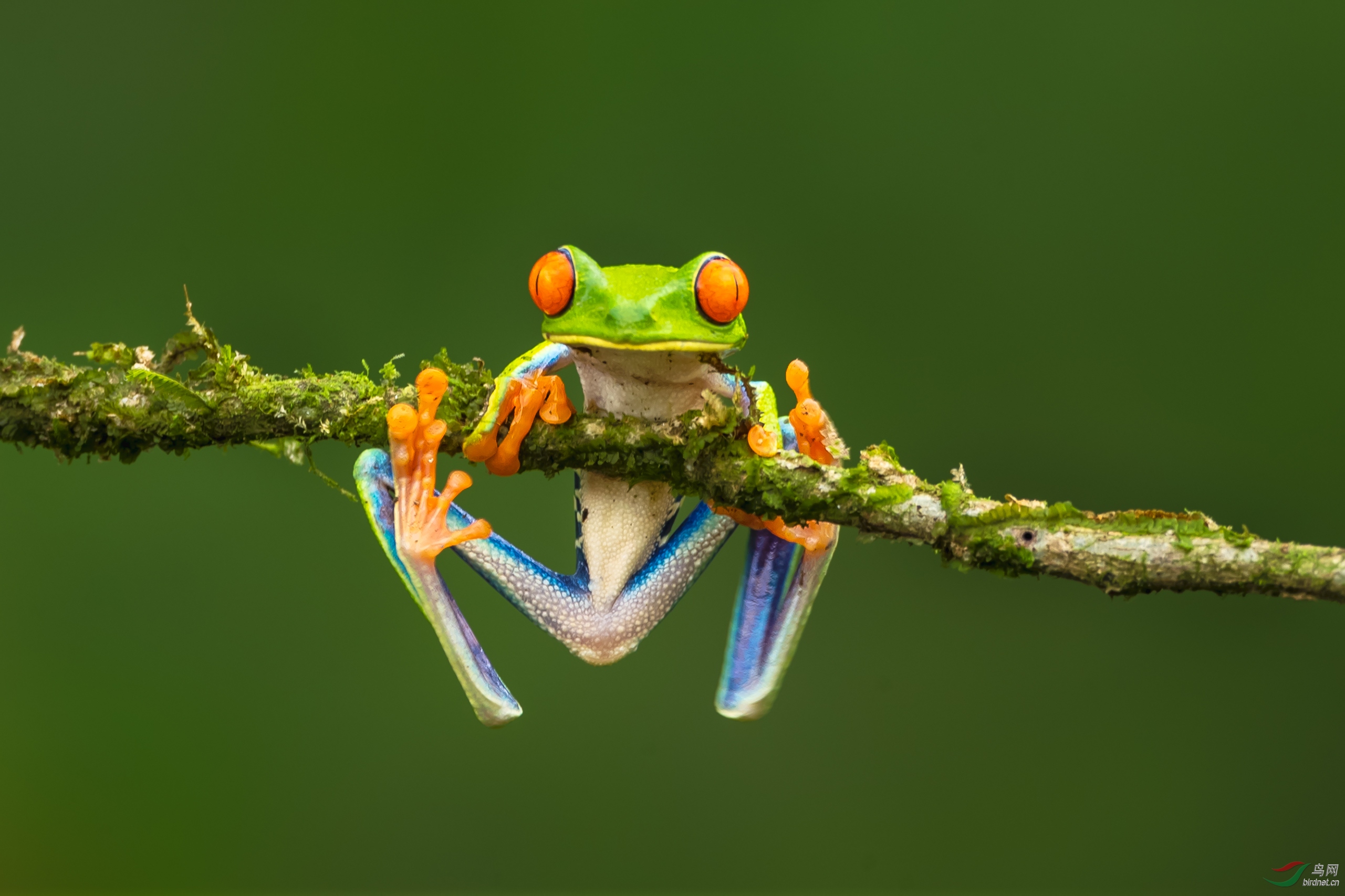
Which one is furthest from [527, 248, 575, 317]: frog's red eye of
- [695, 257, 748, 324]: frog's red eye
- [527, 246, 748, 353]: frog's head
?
[695, 257, 748, 324]: frog's red eye

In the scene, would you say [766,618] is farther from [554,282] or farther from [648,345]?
[554,282]

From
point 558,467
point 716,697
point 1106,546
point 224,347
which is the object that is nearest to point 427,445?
point 558,467

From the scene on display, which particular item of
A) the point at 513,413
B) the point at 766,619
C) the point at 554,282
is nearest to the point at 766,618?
the point at 766,619

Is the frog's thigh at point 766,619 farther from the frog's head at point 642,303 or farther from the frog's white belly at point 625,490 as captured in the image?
the frog's head at point 642,303

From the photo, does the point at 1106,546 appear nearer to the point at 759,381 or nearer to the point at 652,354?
the point at 759,381

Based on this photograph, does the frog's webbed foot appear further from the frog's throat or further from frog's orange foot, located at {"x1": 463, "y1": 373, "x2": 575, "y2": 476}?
frog's orange foot, located at {"x1": 463, "y1": 373, "x2": 575, "y2": 476}

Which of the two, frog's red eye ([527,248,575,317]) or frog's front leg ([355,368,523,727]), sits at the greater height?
frog's red eye ([527,248,575,317])

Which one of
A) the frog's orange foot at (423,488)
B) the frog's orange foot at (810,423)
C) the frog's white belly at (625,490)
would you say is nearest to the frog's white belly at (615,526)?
the frog's white belly at (625,490)
